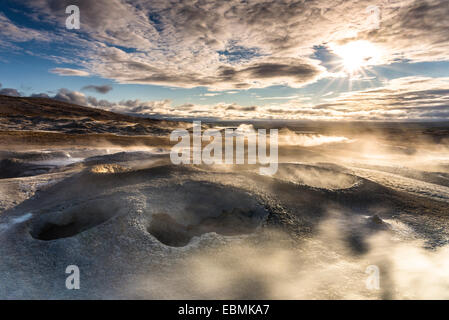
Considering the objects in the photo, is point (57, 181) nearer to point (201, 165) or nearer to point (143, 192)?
point (143, 192)

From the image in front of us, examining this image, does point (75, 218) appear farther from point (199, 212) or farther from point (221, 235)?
point (221, 235)

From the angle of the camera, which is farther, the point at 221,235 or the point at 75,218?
the point at 75,218

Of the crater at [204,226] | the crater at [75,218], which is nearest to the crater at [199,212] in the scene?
the crater at [204,226]

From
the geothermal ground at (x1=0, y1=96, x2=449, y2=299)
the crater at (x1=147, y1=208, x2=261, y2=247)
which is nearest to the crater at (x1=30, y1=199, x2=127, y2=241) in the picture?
the geothermal ground at (x1=0, y1=96, x2=449, y2=299)

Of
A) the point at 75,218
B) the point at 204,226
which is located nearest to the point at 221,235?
the point at 204,226

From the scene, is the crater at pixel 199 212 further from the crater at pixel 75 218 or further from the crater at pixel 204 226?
the crater at pixel 75 218
